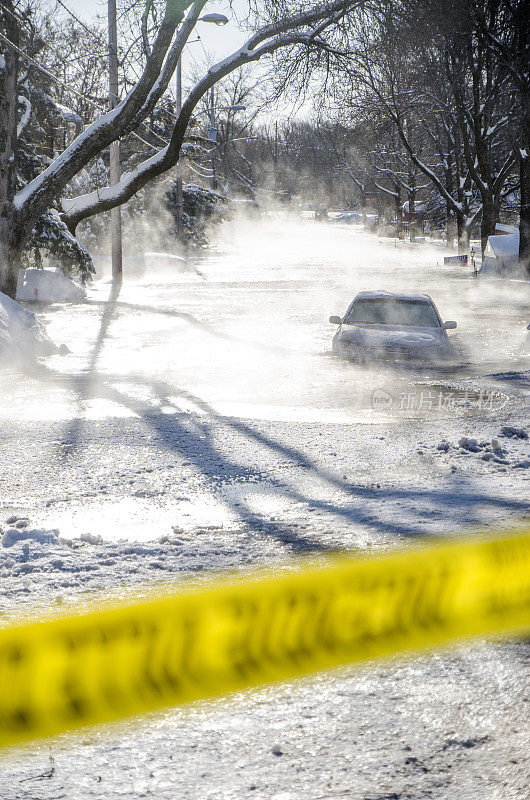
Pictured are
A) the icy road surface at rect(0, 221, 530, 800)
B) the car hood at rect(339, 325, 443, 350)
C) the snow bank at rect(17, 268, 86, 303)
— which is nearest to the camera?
the icy road surface at rect(0, 221, 530, 800)

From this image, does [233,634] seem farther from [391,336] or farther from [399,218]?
[399,218]

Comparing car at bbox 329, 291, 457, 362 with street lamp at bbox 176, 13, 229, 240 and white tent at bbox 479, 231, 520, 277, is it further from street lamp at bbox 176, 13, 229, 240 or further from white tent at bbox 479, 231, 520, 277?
white tent at bbox 479, 231, 520, 277

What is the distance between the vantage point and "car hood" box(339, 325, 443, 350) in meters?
12.1

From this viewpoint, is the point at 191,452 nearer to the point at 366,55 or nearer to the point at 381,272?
the point at 366,55

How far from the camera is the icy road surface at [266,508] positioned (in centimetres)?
262

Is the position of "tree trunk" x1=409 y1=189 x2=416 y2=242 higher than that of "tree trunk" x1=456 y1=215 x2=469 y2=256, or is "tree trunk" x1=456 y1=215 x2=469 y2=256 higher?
"tree trunk" x1=409 y1=189 x2=416 y2=242

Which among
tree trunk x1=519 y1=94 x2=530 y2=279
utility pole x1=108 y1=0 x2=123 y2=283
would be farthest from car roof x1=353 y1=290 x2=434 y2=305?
tree trunk x1=519 y1=94 x2=530 y2=279

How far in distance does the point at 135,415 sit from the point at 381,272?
3108 cm

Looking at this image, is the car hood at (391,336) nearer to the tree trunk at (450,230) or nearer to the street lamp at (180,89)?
the street lamp at (180,89)

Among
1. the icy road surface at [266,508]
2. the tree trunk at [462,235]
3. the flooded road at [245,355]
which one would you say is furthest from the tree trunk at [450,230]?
the icy road surface at [266,508]

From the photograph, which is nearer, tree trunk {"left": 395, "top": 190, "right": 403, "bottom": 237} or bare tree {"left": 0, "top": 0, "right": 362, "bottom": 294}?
bare tree {"left": 0, "top": 0, "right": 362, "bottom": 294}

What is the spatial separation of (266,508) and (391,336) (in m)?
7.08

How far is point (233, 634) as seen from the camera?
189 cm

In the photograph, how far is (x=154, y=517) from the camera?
5277 mm
